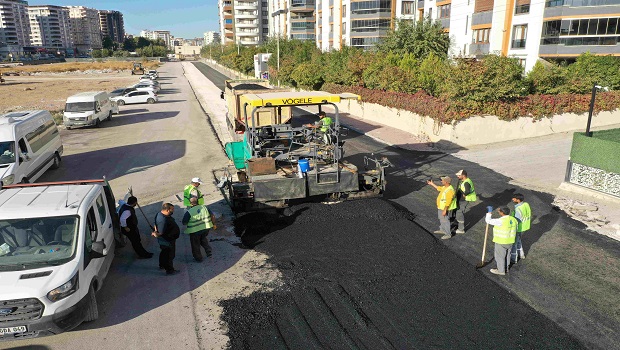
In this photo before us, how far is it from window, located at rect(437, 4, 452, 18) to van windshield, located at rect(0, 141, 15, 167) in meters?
42.0

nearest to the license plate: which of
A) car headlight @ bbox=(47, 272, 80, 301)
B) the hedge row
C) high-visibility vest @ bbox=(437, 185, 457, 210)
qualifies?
car headlight @ bbox=(47, 272, 80, 301)

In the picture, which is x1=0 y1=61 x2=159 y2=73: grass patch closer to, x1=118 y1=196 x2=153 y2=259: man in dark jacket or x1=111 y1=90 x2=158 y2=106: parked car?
x1=111 y1=90 x2=158 y2=106: parked car

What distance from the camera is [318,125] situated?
13.3 m

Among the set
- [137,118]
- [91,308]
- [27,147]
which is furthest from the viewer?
[137,118]

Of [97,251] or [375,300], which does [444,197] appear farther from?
[97,251]

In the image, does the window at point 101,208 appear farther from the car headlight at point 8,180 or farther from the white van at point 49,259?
the car headlight at point 8,180

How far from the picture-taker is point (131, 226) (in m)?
9.05

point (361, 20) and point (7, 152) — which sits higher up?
point (361, 20)

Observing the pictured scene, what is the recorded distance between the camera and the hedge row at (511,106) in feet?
65.7

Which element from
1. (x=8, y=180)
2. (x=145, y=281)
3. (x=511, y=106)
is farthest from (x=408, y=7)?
(x=145, y=281)

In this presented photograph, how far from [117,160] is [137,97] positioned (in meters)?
21.8

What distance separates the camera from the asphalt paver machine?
1080cm

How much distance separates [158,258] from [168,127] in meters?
18.8

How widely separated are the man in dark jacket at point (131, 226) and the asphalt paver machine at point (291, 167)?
7.84 feet
